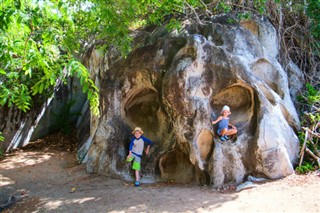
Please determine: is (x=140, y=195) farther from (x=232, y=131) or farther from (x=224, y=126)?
(x=232, y=131)

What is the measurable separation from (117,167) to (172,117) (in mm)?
1675

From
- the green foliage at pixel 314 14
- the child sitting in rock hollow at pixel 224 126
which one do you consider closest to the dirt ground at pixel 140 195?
the child sitting in rock hollow at pixel 224 126

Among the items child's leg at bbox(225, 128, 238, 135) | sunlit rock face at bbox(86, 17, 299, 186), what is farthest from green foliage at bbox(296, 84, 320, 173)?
child's leg at bbox(225, 128, 238, 135)

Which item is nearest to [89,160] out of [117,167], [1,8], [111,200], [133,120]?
A: [117,167]

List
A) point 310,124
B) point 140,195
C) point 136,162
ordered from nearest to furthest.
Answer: point 140,195 → point 136,162 → point 310,124

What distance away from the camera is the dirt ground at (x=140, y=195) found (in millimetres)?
4789

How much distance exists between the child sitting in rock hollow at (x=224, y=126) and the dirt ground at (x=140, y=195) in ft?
3.57

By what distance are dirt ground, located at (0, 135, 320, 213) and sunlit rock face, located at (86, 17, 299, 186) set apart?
0.44 m

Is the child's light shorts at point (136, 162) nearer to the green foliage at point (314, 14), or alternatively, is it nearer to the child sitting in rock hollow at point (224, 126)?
the child sitting in rock hollow at point (224, 126)

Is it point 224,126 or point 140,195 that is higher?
point 224,126

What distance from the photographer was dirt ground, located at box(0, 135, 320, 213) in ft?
15.7

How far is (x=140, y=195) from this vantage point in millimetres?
5543

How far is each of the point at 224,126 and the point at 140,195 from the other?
2.07m

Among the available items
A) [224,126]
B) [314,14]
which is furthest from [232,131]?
[314,14]
